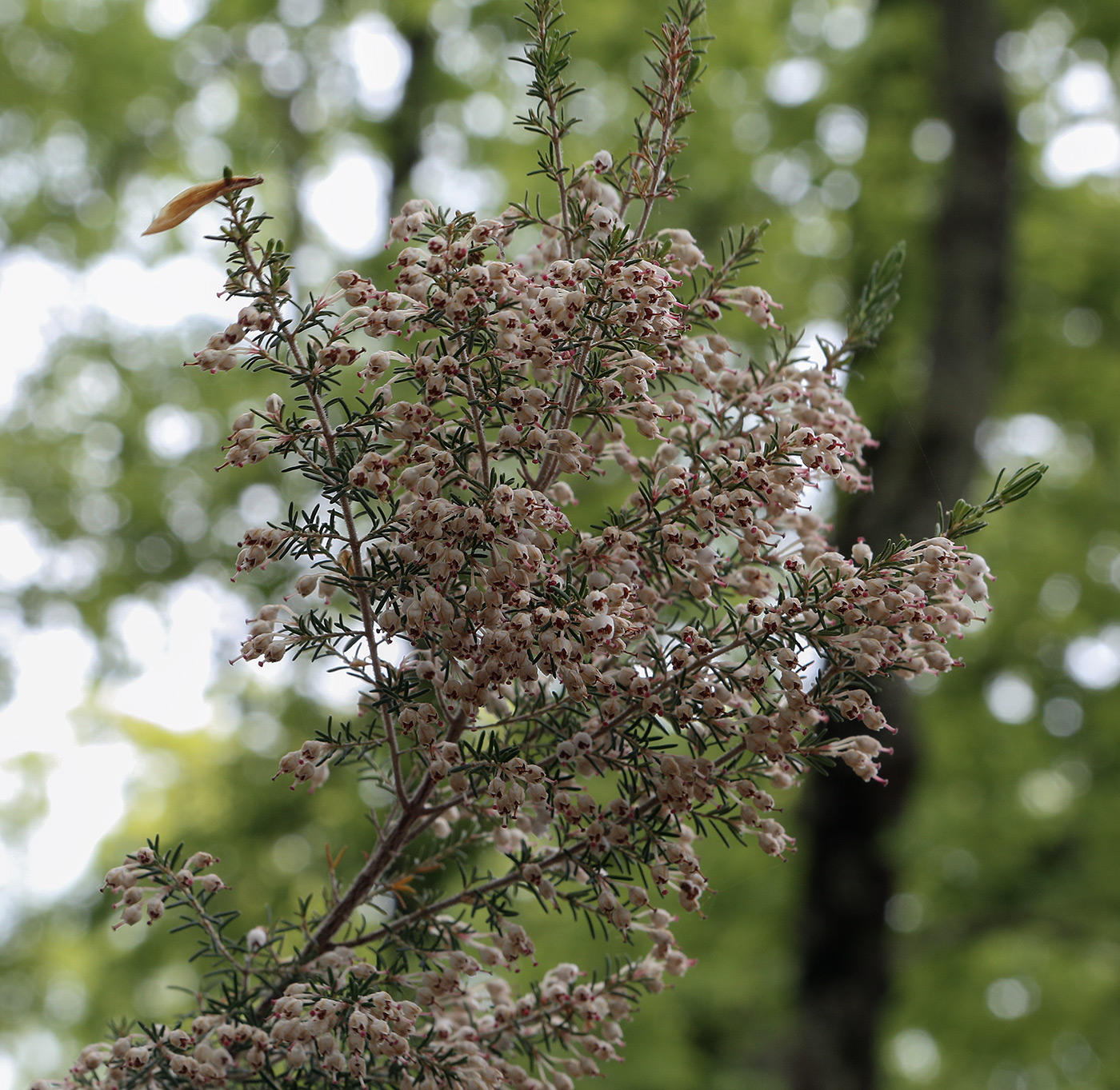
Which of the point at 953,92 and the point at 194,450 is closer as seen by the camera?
the point at 953,92

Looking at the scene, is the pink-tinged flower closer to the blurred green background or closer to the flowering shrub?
the flowering shrub

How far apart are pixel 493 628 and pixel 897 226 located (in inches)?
363

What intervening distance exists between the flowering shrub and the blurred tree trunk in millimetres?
5561

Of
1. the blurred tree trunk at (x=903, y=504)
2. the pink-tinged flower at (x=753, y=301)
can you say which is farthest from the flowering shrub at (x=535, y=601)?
the blurred tree trunk at (x=903, y=504)

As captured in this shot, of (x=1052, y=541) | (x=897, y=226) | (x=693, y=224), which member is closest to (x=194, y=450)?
(x=693, y=224)

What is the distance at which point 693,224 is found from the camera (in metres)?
10.5

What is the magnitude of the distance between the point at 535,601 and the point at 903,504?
6.70m

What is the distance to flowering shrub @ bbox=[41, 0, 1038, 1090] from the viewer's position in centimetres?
182

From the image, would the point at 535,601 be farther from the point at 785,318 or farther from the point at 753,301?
the point at 785,318

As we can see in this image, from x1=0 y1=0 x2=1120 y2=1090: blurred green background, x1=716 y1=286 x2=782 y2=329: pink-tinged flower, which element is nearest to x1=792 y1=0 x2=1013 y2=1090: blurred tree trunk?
x1=0 y1=0 x2=1120 y2=1090: blurred green background

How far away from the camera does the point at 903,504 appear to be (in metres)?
8.03

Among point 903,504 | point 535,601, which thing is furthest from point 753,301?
point 903,504

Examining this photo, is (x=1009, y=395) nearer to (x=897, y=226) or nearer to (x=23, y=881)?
(x=897, y=226)

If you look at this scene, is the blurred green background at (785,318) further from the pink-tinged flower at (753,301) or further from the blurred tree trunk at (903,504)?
the pink-tinged flower at (753,301)
